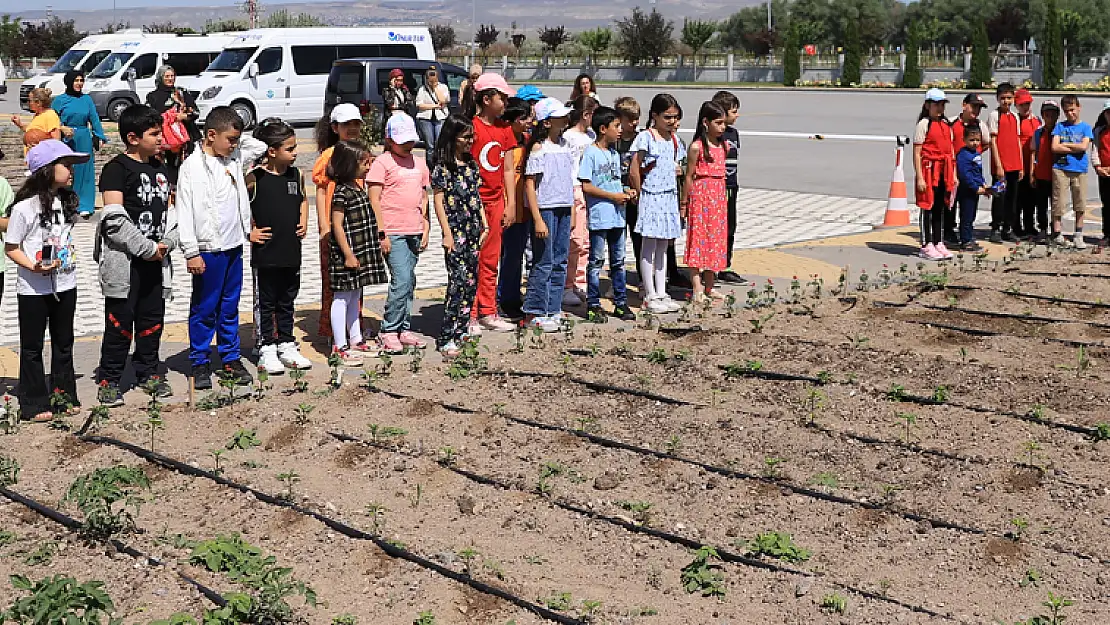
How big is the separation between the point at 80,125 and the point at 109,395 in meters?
9.45

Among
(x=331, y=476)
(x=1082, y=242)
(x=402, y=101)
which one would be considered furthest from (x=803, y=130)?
(x=331, y=476)

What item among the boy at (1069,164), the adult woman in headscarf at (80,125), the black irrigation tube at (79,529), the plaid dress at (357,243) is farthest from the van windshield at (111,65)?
the black irrigation tube at (79,529)

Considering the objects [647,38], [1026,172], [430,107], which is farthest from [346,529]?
[647,38]

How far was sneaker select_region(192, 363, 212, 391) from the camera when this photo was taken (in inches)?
331

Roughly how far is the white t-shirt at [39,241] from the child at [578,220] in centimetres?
397

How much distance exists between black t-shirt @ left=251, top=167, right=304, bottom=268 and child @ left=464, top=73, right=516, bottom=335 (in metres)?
1.43

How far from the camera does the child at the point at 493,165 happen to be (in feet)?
31.8

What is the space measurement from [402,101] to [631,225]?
8.36 metres

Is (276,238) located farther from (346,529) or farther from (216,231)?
(346,529)

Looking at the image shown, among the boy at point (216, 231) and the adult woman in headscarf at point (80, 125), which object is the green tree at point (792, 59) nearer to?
the adult woman in headscarf at point (80, 125)

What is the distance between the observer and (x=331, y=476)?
269 inches

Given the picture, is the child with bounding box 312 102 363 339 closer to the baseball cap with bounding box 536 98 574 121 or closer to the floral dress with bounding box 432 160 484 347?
the floral dress with bounding box 432 160 484 347

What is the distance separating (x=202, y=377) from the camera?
845 centimetres

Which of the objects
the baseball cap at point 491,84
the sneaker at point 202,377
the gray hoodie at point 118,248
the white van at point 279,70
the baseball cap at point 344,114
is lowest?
the sneaker at point 202,377
